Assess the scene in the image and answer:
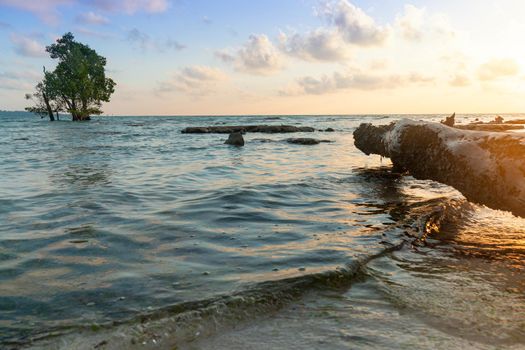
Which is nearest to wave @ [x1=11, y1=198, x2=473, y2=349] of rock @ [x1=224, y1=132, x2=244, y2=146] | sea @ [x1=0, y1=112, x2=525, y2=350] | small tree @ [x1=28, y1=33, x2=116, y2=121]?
sea @ [x1=0, y1=112, x2=525, y2=350]

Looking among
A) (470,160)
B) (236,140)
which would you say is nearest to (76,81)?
(236,140)

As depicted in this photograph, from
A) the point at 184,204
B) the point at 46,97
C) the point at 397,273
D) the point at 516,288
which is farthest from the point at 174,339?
the point at 46,97

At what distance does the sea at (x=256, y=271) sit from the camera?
2852 mm

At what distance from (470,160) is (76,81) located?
6365 cm

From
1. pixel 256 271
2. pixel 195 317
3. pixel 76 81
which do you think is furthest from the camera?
pixel 76 81

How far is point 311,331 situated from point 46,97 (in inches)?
2783

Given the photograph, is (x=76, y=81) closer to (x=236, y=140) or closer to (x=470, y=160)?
(x=236, y=140)

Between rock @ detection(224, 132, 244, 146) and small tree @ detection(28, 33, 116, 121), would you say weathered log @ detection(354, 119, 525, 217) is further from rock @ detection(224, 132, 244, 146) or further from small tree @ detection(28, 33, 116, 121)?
small tree @ detection(28, 33, 116, 121)

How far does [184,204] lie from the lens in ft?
25.0

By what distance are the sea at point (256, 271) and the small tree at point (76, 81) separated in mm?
57955

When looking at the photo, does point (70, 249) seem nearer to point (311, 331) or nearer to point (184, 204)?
point (184, 204)

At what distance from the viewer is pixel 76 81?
5938 centimetres

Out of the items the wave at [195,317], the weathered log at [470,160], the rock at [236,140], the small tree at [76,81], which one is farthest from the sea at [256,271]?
the small tree at [76,81]

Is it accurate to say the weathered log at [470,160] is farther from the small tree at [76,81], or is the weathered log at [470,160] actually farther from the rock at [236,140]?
the small tree at [76,81]
